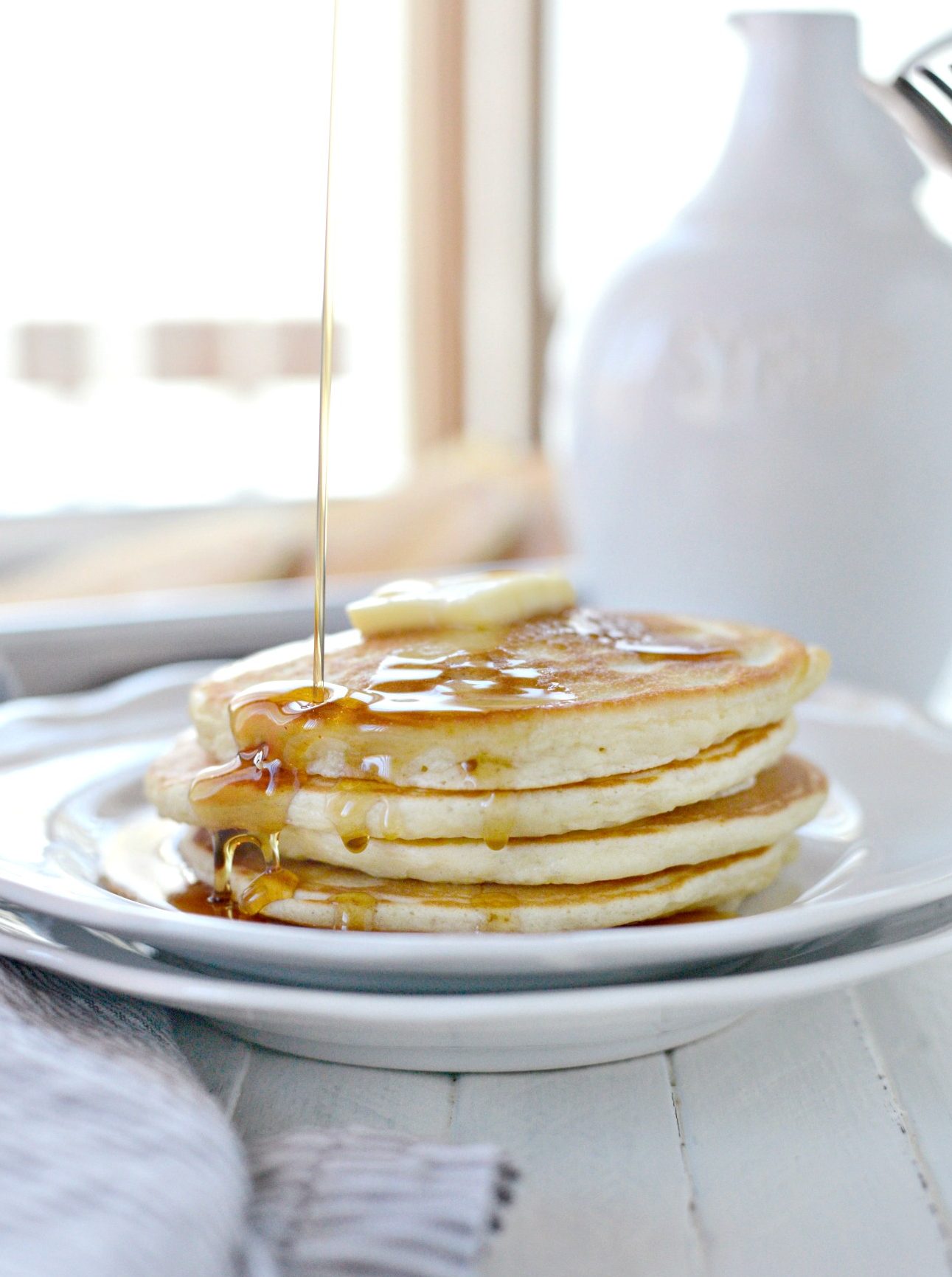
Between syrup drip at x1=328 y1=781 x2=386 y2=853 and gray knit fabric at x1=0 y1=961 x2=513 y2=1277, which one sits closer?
gray knit fabric at x1=0 y1=961 x2=513 y2=1277

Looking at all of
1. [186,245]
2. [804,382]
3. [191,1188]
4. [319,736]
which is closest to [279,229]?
[186,245]

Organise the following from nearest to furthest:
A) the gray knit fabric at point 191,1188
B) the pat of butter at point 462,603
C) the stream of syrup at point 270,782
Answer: the gray knit fabric at point 191,1188, the stream of syrup at point 270,782, the pat of butter at point 462,603

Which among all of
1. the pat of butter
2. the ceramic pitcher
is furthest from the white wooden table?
the ceramic pitcher

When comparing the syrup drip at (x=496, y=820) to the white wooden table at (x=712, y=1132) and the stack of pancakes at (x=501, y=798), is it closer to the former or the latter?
the stack of pancakes at (x=501, y=798)

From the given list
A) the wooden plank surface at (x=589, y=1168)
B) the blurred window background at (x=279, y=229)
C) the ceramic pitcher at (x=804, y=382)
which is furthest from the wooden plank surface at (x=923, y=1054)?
the blurred window background at (x=279, y=229)

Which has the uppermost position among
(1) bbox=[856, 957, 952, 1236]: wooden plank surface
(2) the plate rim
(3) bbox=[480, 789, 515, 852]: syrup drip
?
(3) bbox=[480, 789, 515, 852]: syrup drip

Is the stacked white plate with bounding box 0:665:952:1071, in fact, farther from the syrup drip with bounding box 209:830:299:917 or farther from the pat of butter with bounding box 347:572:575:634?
the pat of butter with bounding box 347:572:575:634
